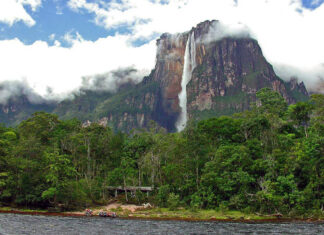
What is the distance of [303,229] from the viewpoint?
34.3 m

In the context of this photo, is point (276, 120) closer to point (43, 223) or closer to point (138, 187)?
point (138, 187)

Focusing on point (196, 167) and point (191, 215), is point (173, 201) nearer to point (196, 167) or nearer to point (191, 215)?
point (191, 215)

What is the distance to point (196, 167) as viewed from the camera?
58.8 m

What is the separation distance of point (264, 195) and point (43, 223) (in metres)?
29.7

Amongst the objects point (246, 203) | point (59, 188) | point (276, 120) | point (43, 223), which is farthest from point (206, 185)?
point (43, 223)

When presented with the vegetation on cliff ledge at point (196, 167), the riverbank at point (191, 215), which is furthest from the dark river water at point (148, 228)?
the vegetation on cliff ledge at point (196, 167)

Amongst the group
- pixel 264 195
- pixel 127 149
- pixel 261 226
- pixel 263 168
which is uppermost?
pixel 127 149

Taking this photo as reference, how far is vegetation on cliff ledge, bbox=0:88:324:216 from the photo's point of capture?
48.4m

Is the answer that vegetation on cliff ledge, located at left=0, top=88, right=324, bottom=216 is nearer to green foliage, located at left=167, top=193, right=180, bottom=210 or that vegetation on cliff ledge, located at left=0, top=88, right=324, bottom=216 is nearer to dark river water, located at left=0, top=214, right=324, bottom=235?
green foliage, located at left=167, top=193, right=180, bottom=210

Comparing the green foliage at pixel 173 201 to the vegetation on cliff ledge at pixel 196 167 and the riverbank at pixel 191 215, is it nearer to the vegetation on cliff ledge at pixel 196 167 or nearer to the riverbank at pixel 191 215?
the vegetation on cliff ledge at pixel 196 167

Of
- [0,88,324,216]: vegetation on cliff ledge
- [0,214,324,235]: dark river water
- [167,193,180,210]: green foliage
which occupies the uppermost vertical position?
[0,88,324,216]: vegetation on cliff ledge

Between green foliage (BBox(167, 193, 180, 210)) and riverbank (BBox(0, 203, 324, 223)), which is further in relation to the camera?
green foliage (BBox(167, 193, 180, 210))

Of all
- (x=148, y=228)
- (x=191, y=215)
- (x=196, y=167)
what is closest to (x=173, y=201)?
(x=191, y=215)

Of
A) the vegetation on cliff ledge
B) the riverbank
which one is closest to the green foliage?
the vegetation on cliff ledge
